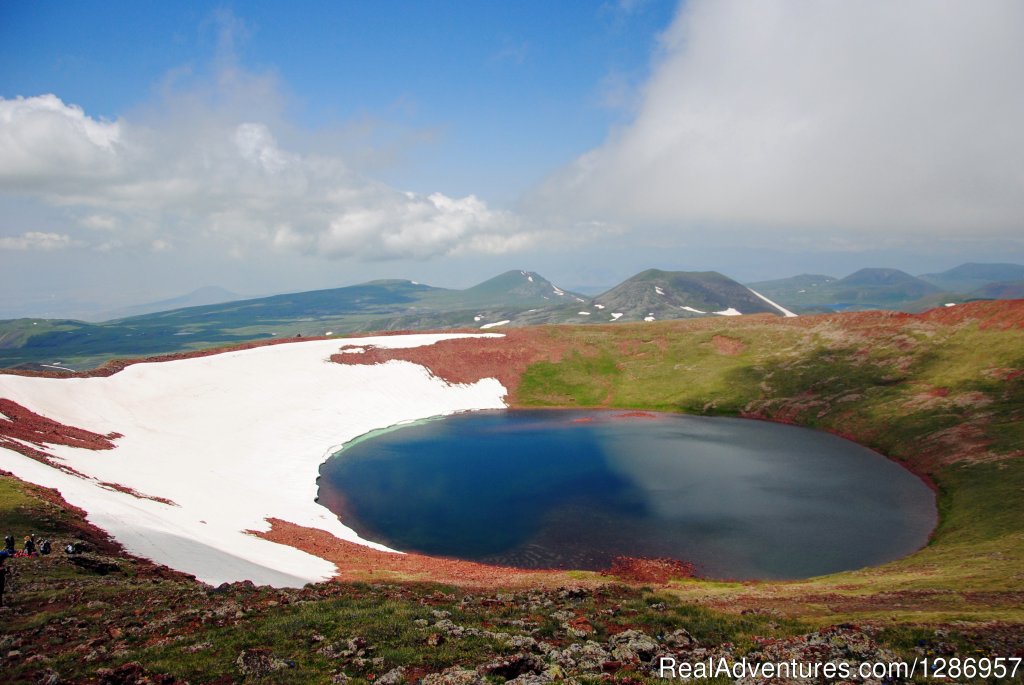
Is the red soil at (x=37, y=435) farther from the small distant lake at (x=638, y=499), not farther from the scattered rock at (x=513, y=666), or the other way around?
the scattered rock at (x=513, y=666)

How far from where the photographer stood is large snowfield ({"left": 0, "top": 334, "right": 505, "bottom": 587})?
31484 millimetres

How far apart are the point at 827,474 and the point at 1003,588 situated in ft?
99.1

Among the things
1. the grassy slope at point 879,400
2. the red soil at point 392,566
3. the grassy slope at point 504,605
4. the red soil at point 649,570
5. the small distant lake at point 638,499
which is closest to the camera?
the grassy slope at point 504,605

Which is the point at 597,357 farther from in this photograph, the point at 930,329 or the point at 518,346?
the point at 930,329

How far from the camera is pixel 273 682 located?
1363 cm

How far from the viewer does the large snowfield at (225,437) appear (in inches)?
1240

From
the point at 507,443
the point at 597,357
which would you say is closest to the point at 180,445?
the point at 507,443

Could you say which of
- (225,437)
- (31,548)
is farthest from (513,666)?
(225,437)

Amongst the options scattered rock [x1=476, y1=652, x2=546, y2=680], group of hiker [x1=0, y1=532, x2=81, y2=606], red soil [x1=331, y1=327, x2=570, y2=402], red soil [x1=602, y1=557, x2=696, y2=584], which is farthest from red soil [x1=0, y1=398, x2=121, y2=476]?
red soil [x1=331, y1=327, x2=570, y2=402]

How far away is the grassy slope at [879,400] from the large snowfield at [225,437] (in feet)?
80.1

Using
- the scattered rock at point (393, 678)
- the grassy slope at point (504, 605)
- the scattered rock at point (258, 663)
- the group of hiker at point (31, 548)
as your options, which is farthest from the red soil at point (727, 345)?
the group of hiker at point (31, 548)

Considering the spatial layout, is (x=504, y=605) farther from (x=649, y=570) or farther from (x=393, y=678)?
(x=649, y=570)

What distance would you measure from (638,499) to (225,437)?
157 feet

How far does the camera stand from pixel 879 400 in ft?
230
